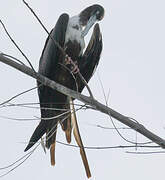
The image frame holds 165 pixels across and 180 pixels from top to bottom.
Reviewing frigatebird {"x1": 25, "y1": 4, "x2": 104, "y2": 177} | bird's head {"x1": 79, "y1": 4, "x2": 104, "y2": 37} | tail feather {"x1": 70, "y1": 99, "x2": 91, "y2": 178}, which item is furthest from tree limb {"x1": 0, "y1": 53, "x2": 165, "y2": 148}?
bird's head {"x1": 79, "y1": 4, "x2": 104, "y2": 37}

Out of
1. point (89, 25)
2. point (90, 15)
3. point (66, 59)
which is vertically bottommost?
point (66, 59)

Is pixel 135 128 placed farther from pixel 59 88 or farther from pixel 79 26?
pixel 79 26

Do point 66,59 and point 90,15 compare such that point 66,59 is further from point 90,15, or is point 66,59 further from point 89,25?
point 90,15

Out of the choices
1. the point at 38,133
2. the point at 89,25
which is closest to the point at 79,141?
the point at 38,133

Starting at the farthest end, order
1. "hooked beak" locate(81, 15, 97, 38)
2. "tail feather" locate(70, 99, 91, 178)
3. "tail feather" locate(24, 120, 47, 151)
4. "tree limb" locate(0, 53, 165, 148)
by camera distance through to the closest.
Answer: "hooked beak" locate(81, 15, 97, 38)
"tail feather" locate(24, 120, 47, 151)
"tail feather" locate(70, 99, 91, 178)
"tree limb" locate(0, 53, 165, 148)

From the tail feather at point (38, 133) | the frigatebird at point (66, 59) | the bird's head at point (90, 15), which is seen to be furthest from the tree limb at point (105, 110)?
the bird's head at point (90, 15)

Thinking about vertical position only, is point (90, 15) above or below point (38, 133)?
above

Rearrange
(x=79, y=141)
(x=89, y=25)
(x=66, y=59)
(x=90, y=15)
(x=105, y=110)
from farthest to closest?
1. (x=90, y=15)
2. (x=89, y=25)
3. (x=66, y=59)
4. (x=79, y=141)
5. (x=105, y=110)

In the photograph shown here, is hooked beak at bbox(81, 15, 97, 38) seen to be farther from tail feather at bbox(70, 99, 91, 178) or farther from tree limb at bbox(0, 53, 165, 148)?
tree limb at bbox(0, 53, 165, 148)

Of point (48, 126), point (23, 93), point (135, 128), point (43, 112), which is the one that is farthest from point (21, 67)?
point (43, 112)

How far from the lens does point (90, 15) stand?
Answer: 5633 millimetres

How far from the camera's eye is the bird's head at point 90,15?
216 inches

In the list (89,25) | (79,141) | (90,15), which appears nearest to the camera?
(79,141)

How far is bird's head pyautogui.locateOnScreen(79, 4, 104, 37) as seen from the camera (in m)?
5.48
